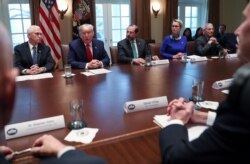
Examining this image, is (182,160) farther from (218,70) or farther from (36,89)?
(218,70)

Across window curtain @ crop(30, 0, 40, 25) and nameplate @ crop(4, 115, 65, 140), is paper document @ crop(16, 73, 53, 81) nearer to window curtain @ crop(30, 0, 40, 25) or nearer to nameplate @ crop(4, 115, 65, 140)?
nameplate @ crop(4, 115, 65, 140)

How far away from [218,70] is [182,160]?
2212mm

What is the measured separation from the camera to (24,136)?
4.30 ft

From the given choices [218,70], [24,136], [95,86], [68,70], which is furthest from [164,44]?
[24,136]

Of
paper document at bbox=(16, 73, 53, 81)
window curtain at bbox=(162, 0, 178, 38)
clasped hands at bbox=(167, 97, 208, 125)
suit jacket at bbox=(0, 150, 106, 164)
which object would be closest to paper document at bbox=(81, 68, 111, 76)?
paper document at bbox=(16, 73, 53, 81)

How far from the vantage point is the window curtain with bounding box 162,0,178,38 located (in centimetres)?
678

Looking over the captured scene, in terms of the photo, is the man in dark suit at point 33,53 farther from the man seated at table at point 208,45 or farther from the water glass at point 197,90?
the man seated at table at point 208,45

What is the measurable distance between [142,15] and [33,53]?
144 inches

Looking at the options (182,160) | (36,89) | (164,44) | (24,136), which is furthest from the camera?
(164,44)

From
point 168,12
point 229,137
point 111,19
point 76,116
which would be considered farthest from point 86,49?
point 168,12

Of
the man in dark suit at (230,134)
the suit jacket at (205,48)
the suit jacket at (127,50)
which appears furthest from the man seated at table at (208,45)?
the man in dark suit at (230,134)

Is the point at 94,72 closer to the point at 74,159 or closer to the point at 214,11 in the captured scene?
the point at 74,159

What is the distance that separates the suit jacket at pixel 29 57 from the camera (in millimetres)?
3371

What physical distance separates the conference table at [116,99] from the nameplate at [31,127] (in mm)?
24
